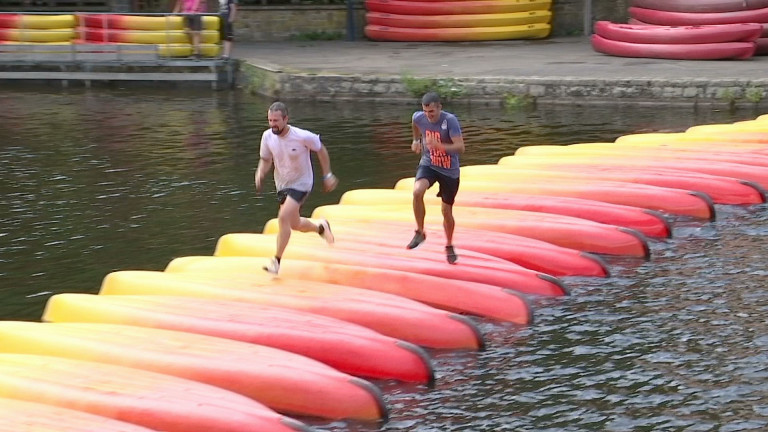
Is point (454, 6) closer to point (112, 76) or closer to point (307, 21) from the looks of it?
point (307, 21)

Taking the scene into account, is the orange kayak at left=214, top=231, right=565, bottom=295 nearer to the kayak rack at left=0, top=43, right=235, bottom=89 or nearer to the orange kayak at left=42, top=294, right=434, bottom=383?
the orange kayak at left=42, top=294, right=434, bottom=383

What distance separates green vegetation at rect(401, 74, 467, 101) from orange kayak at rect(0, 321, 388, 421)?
1292cm

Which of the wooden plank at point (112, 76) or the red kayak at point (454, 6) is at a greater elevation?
the red kayak at point (454, 6)

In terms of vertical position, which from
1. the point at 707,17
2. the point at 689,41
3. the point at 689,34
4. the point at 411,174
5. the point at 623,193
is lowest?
the point at 411,174

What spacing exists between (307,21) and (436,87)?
762 cm

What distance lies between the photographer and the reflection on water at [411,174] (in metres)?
8.43

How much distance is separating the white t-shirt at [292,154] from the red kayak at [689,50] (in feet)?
46.7

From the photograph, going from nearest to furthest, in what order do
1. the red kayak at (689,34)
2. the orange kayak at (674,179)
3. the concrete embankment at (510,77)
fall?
the orange kayak at (674,179)
the concrete embankment at (510,77)
the red kayak at (689,34)

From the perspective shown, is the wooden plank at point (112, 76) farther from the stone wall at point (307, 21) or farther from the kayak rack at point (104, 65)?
the stone wall at point (307, 21)

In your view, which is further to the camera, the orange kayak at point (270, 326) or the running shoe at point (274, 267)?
the running shoe at point (274, 267)

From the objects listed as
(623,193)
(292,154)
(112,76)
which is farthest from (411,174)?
(112,76)

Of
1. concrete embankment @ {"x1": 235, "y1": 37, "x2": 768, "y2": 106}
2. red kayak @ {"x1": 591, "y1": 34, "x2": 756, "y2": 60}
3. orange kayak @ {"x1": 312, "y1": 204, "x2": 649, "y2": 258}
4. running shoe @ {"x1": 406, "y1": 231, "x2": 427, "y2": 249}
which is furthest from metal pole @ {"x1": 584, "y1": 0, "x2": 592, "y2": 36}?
running shoe @ {"x1": 406, "y1": 231, "x2": 427, "y2": 249}

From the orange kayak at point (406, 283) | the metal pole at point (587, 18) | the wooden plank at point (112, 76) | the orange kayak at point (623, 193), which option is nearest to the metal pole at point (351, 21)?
the wooden plank at point (112, 76)

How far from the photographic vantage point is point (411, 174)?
16156 millimetres
